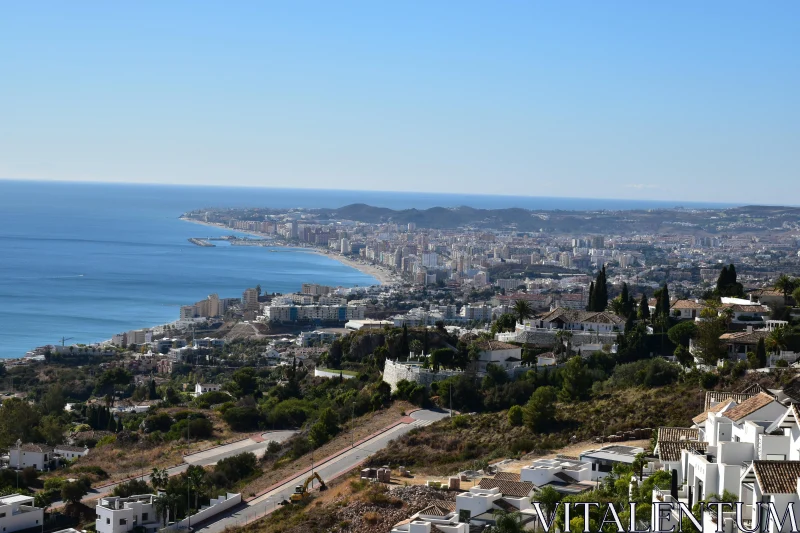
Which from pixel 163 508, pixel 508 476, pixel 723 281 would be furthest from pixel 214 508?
pixel 723 281

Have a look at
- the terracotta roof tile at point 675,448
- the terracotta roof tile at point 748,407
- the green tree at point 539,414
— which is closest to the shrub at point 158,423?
the green tree at point 539,414

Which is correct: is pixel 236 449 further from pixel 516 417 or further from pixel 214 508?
pixel 516 417

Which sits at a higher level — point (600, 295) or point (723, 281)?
point (723, 281)

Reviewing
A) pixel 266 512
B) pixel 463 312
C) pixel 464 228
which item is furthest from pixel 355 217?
pixel 266 512

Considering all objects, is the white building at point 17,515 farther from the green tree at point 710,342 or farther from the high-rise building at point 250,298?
the high-rise building at point 250,298

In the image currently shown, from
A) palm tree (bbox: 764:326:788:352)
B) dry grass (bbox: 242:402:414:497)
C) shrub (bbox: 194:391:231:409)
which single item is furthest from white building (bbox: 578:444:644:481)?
shrub (bbox: 194:391:231:409)

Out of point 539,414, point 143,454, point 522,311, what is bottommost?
point 143,454
